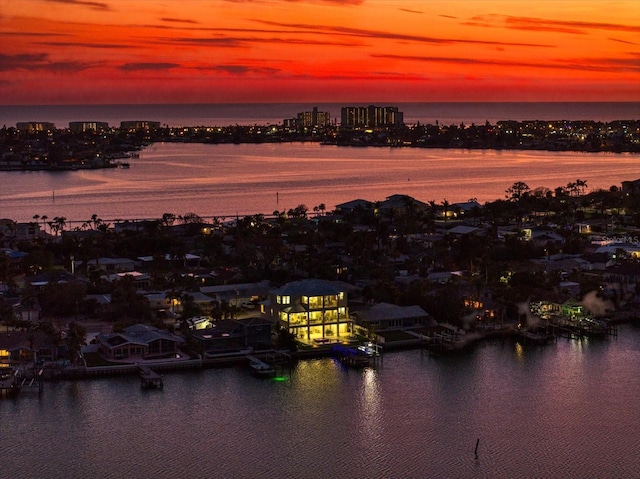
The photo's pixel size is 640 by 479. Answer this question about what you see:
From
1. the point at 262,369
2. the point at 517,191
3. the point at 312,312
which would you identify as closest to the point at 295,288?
the point at 312,312

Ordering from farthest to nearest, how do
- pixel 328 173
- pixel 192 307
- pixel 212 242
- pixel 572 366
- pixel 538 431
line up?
pixel 328 173, pixel 212 242, pixel 192 307, pixel 572 366, pixel 538 431

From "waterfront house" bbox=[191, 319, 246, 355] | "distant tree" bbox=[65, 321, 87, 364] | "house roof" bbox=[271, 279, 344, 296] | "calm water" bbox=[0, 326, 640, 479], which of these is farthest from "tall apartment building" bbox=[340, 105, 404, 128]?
"calm water" bbox=[0, 326, 640, 479]

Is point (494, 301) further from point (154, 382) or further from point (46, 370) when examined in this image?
point (46, 370)

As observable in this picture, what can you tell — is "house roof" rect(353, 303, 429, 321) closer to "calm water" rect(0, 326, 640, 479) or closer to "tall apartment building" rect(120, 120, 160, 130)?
"calm water" rect(0, 326, 640, 479)

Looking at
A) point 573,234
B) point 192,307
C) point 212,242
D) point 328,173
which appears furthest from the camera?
point 328,173

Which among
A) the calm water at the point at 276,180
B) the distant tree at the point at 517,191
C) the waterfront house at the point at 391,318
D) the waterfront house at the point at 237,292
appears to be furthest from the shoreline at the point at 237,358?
the calm water at the point at 276,180

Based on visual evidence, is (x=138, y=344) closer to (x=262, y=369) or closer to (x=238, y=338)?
(x=238, y=338)

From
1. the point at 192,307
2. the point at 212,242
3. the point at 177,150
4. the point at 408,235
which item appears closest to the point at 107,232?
the point at 212,242

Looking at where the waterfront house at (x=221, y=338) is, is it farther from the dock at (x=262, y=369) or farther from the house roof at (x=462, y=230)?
the house roof at (x=462, y=230)
